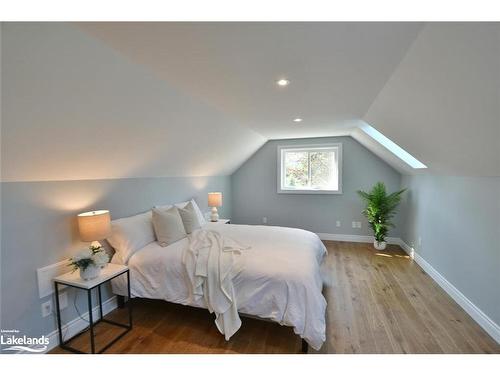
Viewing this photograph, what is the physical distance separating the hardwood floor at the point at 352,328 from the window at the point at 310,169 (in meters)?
2.27

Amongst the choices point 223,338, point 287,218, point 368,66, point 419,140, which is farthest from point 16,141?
point 287,218

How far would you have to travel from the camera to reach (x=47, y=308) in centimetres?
179

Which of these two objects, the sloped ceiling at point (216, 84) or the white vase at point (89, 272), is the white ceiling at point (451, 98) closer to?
the sloped ceiling at point (216, 84)

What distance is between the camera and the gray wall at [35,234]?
1.58 m

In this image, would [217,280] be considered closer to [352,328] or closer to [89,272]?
[89,272]

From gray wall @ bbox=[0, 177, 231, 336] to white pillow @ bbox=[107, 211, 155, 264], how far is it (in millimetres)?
223

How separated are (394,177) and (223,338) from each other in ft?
13.4

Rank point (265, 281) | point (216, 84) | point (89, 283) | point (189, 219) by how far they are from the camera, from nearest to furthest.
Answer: point (89, 283)
point (265, 281)
point (216, 84)
point (189, 219)

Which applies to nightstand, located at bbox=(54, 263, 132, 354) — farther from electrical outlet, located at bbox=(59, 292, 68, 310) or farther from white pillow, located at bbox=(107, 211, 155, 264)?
white pillow, located at bbox=(107, 211, 155, 264)

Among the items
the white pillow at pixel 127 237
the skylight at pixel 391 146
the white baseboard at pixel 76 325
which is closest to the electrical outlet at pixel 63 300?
the white baseboard at pixel 76 325

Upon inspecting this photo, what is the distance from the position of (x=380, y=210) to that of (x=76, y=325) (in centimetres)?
440

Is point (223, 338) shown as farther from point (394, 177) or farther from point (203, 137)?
point (394, 177)

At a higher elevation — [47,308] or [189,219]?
[189,219]

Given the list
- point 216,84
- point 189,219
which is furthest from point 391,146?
point 189,219
